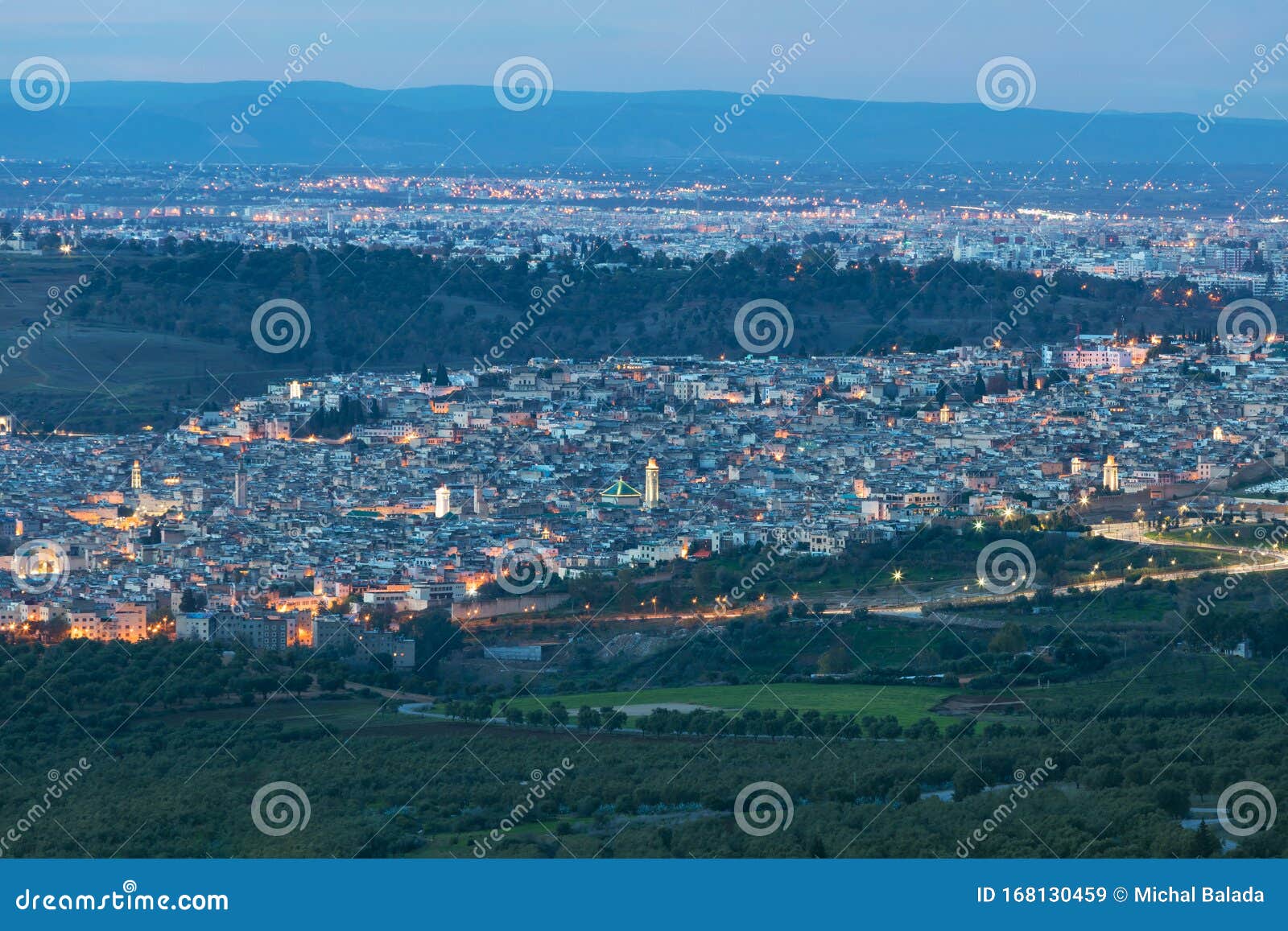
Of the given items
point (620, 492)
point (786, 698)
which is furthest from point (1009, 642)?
point (620, 492)

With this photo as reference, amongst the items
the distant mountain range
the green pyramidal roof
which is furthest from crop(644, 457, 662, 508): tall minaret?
the distant mountain range

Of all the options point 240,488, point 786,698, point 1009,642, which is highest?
point 240,488

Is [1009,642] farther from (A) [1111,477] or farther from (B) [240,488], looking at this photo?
(B) [240,488]

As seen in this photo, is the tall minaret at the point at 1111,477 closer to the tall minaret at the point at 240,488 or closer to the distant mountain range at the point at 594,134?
the tall minaret at the point at 240,488

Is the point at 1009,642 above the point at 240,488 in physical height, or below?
below

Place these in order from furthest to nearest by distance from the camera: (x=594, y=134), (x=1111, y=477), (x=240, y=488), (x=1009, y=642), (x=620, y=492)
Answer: (x=594, y=134) < (x=240, y=488) < (x=620, y=492) < (x=1111, y=477) < (x=1009, y=642)

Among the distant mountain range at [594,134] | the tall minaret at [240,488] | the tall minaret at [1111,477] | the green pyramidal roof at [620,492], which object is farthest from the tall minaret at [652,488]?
the distant mountain range at [594,134]
